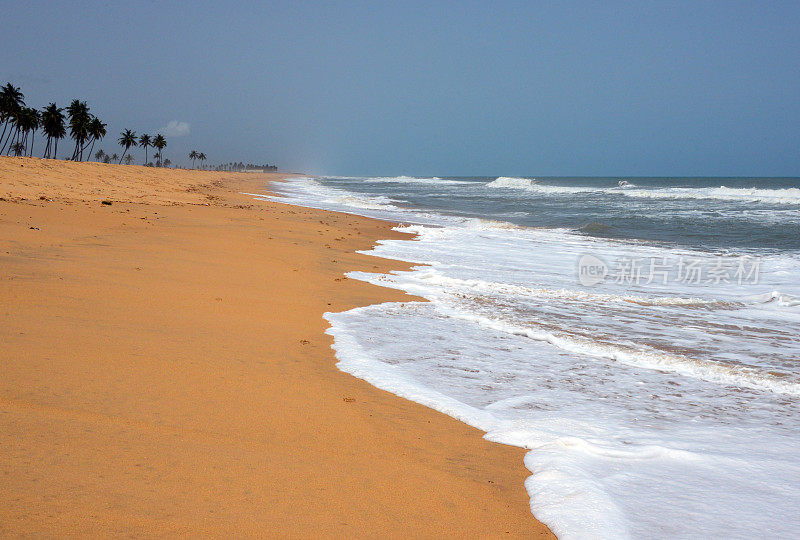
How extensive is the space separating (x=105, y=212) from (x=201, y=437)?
1223 cm

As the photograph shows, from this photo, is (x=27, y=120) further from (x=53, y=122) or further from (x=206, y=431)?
(x=206, y=431)

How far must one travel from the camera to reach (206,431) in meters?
2.97

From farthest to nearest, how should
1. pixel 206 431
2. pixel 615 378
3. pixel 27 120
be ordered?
pixel 27 120, pixel 615 378, pixel 206 431

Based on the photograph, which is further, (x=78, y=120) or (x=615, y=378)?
(x=78, y=120)

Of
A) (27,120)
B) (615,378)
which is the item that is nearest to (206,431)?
(615,378)

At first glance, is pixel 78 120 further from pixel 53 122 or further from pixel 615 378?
pixel 615 378

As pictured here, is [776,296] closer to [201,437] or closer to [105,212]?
[201,437]

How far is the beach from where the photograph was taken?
7.38 feet

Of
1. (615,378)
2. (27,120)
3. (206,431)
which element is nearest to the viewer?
(206,431)

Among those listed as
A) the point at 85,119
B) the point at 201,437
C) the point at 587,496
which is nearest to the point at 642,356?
the point at 587,496

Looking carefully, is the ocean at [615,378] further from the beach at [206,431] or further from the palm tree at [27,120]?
the palm tree at [27,120]

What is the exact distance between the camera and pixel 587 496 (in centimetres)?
277

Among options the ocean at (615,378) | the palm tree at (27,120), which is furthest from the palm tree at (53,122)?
the ocean at (615,378)

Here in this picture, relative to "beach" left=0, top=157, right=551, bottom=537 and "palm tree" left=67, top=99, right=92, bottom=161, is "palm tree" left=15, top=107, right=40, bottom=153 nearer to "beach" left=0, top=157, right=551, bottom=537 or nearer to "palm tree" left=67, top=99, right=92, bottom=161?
"palm tree" left=67, top=99, right=92, bottom=161
